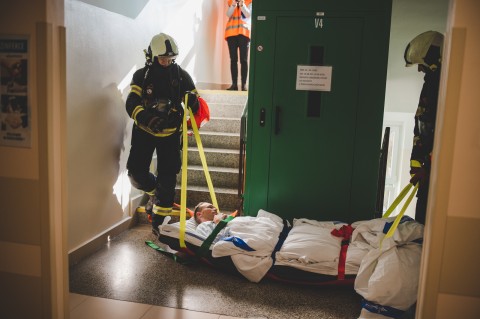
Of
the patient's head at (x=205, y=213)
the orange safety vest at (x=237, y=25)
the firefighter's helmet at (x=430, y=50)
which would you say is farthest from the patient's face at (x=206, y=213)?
the orange safety vest at (x=237, y=25)

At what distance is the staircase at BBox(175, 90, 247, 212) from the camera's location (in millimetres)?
4426

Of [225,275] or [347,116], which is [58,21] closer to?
[225,275]

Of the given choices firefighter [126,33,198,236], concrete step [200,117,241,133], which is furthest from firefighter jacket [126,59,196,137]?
concrete step [200,117,241,133]

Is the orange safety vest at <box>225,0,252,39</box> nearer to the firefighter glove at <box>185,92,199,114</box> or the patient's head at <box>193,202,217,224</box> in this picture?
the firefighter glove at <box>185,92,199,114</box>

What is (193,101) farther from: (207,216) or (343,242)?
(343,242)

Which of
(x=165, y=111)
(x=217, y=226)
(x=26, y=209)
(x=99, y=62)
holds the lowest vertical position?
(x=217, y=226)

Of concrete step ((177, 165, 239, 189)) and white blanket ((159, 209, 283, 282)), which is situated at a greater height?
concrete step ((177, 165, 239, 189))

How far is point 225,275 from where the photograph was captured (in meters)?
3.11

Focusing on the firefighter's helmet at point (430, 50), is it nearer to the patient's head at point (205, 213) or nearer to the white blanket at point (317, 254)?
the white blanket at point (317, 254)

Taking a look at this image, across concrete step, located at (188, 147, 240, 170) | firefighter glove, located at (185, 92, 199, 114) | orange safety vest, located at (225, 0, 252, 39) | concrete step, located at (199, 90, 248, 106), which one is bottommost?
concrete step, located at (188, 147, 240, 170)

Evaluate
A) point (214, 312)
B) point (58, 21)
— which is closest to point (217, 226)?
point (214, 312)

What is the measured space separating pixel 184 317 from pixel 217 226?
37.0 inches

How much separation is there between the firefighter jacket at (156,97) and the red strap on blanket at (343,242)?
65.8 inches

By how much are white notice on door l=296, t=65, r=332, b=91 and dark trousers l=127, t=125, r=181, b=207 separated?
1252mm
